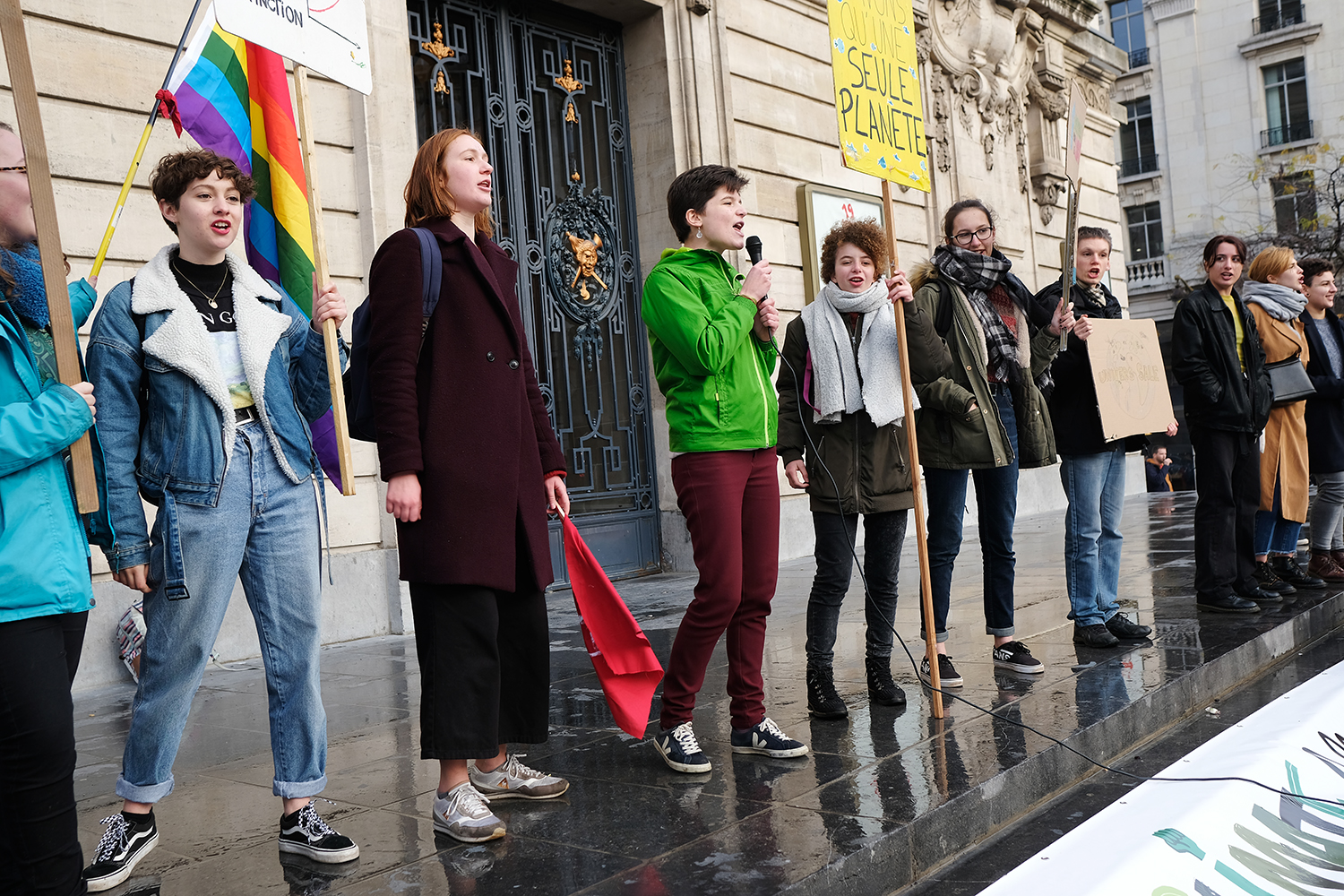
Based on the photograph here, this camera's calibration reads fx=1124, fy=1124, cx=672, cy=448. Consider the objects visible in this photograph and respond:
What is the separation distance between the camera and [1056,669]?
5.04m

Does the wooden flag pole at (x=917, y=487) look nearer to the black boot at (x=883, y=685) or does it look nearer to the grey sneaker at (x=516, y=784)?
the black boot at (x=883, y=685)

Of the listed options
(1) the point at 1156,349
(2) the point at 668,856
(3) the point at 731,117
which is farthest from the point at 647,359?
(2) the point at 668,856

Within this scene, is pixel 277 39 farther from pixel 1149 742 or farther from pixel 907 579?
pixel 907 579

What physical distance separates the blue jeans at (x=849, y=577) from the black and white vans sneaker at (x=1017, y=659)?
0.77 metres

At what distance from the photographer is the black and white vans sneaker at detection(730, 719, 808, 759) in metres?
3.82

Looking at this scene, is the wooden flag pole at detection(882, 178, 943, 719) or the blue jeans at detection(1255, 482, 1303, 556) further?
the blue jeans at detection(1255, 482, 1303, 556)

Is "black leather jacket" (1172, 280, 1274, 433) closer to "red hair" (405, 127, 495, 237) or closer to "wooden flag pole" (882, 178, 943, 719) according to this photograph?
"wooden flag pole" (882, 178, 943, 719)

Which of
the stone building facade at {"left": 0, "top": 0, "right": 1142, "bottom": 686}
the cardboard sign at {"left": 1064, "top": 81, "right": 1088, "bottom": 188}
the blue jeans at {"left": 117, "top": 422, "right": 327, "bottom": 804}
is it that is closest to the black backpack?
the blue jeans at {"left": 117, "top": 422, "right": 327, "bottom": 804}

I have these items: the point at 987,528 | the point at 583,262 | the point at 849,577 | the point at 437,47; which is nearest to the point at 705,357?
the point at 849,577

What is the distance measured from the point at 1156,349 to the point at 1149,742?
2444 millimetres

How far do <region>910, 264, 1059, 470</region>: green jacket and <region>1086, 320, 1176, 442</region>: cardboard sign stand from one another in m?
0.50

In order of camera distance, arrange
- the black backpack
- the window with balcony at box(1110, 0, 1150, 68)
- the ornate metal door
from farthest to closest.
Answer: the window with balcony at box(1110, 0, 1150, 68) → the ornate metal door → the black backpack

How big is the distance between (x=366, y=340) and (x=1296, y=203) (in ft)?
113

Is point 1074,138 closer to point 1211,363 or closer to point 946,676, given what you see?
point 1211,363
